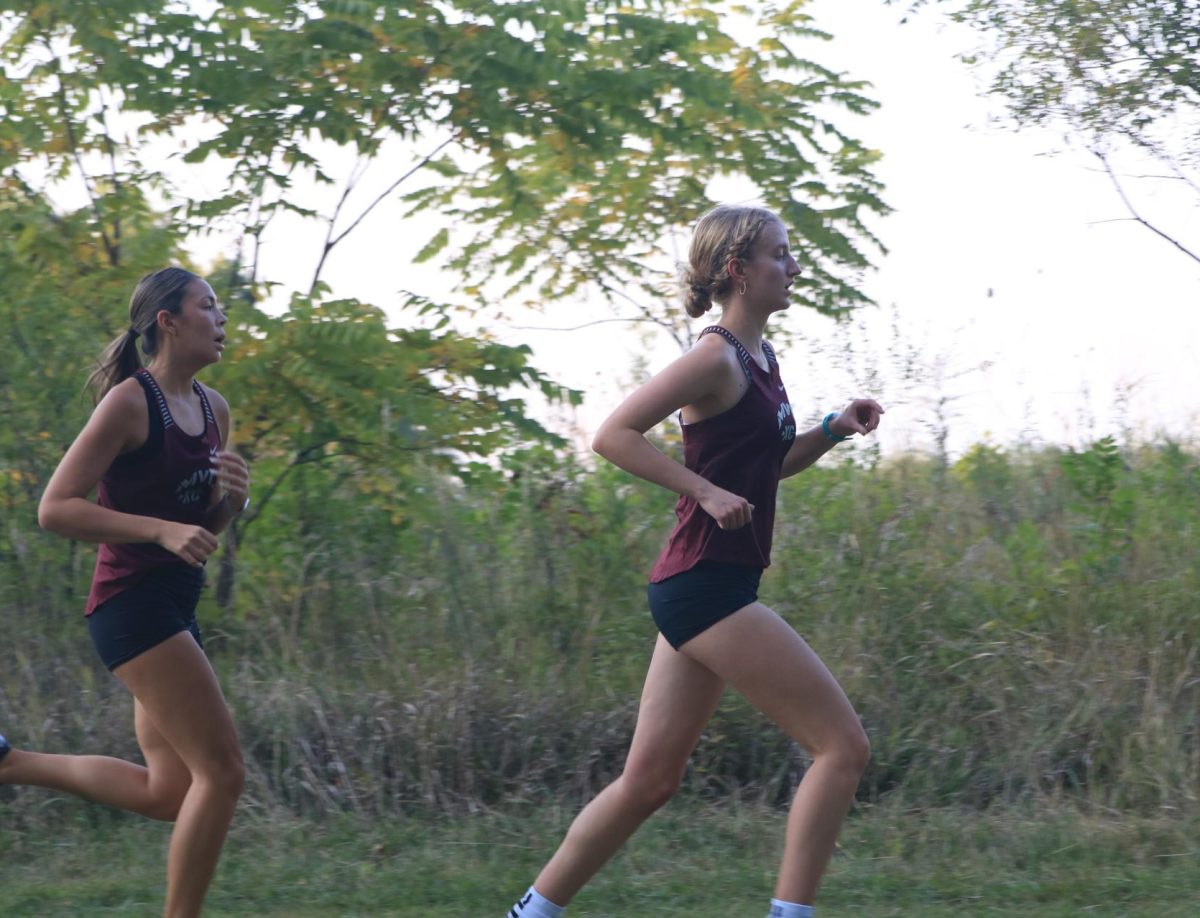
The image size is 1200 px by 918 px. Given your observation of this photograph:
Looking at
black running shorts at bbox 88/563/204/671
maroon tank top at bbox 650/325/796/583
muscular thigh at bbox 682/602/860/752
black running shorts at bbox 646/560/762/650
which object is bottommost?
black running shorts at bbox 88/563/204/671

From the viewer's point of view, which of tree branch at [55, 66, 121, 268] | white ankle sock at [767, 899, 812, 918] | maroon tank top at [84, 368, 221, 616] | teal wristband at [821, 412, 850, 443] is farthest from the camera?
tree branch at [55, 66, 121, 268]

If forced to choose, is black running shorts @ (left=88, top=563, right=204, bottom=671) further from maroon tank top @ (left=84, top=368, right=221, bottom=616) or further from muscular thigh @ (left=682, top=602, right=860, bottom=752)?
muscular thigh @ (left=682, top=602, right=860, bottom=752)

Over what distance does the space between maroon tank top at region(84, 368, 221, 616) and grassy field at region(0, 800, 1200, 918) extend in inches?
59.0

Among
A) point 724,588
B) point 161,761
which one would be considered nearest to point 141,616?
point 161,761

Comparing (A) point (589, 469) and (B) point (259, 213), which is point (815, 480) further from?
(B) point (259, 213)

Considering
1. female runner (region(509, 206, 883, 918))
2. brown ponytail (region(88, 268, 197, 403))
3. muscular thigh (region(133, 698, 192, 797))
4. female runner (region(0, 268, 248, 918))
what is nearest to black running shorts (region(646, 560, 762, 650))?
female runner (region(509, 206, 883, 918))

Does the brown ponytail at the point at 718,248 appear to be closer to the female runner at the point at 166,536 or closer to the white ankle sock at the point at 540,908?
the female runner at the point at 166,536

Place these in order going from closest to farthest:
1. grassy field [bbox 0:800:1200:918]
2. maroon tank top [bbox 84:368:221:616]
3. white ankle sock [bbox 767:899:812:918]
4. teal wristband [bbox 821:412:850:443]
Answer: white ankle sock [bbox 767:899:812:918] < maroon tank top [bbox 84:368:221:616] < teal wristband [bbox 821:412:850:443] < grassy field [bbox 0:800:1200:918]

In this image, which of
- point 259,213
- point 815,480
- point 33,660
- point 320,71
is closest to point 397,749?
point 33,660

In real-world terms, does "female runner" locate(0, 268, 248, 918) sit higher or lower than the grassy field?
higher

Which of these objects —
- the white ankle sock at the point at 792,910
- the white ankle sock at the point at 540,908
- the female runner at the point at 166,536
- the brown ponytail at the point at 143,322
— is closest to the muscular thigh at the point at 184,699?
the female runner at the point at 166,536

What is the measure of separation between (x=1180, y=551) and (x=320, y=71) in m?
4.86

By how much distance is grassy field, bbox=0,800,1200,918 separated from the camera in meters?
4.62

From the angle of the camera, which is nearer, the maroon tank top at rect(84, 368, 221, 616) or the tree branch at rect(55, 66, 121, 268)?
the maroon tank top at rect(84, 368, 221, 616)
